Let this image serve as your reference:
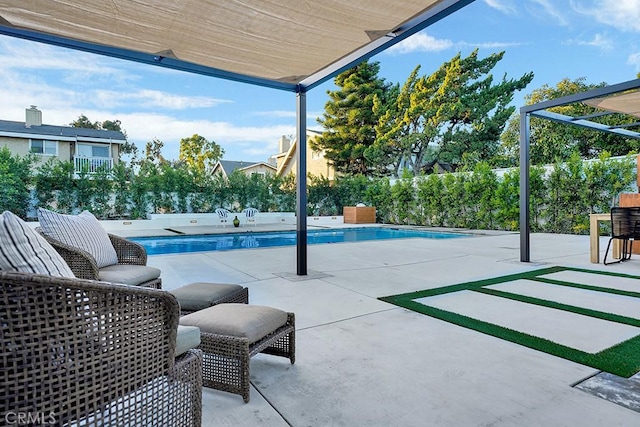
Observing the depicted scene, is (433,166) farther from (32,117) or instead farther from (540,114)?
(32,117)

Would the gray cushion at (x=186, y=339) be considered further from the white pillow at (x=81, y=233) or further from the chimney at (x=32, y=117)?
the chimney at (x=32, y=117)

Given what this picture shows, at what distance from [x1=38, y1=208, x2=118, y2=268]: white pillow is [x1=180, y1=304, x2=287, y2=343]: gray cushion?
151 cm

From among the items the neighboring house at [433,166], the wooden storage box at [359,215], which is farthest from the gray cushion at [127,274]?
the neighboring house at [433,166]

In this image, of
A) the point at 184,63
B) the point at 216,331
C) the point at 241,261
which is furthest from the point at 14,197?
the point at 216,331

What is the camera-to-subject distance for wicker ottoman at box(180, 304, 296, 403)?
1.98m

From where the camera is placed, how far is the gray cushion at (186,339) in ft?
5.09

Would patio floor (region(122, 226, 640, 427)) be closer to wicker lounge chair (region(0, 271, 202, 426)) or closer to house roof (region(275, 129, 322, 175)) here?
wicker lounge chair (region(0, 271, 202, 426))

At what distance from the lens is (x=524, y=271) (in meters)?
5.52

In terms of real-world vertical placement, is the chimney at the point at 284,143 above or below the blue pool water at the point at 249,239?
above

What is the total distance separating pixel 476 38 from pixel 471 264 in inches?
755

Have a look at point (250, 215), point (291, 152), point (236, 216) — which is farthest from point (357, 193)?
point (291, 152)

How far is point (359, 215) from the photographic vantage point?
16.6 meters

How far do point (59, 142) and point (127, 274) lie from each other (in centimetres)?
2009

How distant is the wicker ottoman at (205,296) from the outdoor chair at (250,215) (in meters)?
12.8
